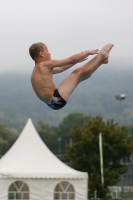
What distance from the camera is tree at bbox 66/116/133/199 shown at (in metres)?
47.5

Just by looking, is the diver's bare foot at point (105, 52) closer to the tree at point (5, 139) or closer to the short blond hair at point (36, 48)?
the short blond hair at point (36, 48)

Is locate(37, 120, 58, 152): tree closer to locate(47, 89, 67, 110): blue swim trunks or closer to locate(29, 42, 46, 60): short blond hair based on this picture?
locate(47, 89, 67, 110): blue swim trunks

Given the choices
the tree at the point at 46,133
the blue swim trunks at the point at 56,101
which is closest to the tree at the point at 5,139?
the tree at the point at 46,133

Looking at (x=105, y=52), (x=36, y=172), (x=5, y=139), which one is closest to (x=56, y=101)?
(x=105, y=52)

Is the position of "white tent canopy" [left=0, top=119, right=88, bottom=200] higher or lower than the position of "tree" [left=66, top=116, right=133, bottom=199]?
lower

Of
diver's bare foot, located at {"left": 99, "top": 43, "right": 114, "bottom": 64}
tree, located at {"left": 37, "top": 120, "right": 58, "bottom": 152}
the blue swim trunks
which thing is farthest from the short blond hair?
tree, located at {"left": 37, "top": 120, "right": 58, "bottom": 152}

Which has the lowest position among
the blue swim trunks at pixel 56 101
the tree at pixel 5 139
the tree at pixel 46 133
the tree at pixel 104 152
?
the blue swim trunks at pixel 56 101

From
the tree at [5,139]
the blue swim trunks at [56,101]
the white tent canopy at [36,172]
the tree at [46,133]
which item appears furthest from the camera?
the tree at [46,133]

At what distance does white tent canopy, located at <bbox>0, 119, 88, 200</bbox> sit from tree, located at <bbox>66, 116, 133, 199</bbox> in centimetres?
1164

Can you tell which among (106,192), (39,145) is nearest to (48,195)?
(39,145)

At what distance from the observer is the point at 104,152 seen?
1890 inches

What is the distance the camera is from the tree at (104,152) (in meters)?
47.5

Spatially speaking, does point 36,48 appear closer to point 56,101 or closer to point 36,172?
point 56,101

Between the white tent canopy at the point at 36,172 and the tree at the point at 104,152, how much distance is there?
11635 mm
